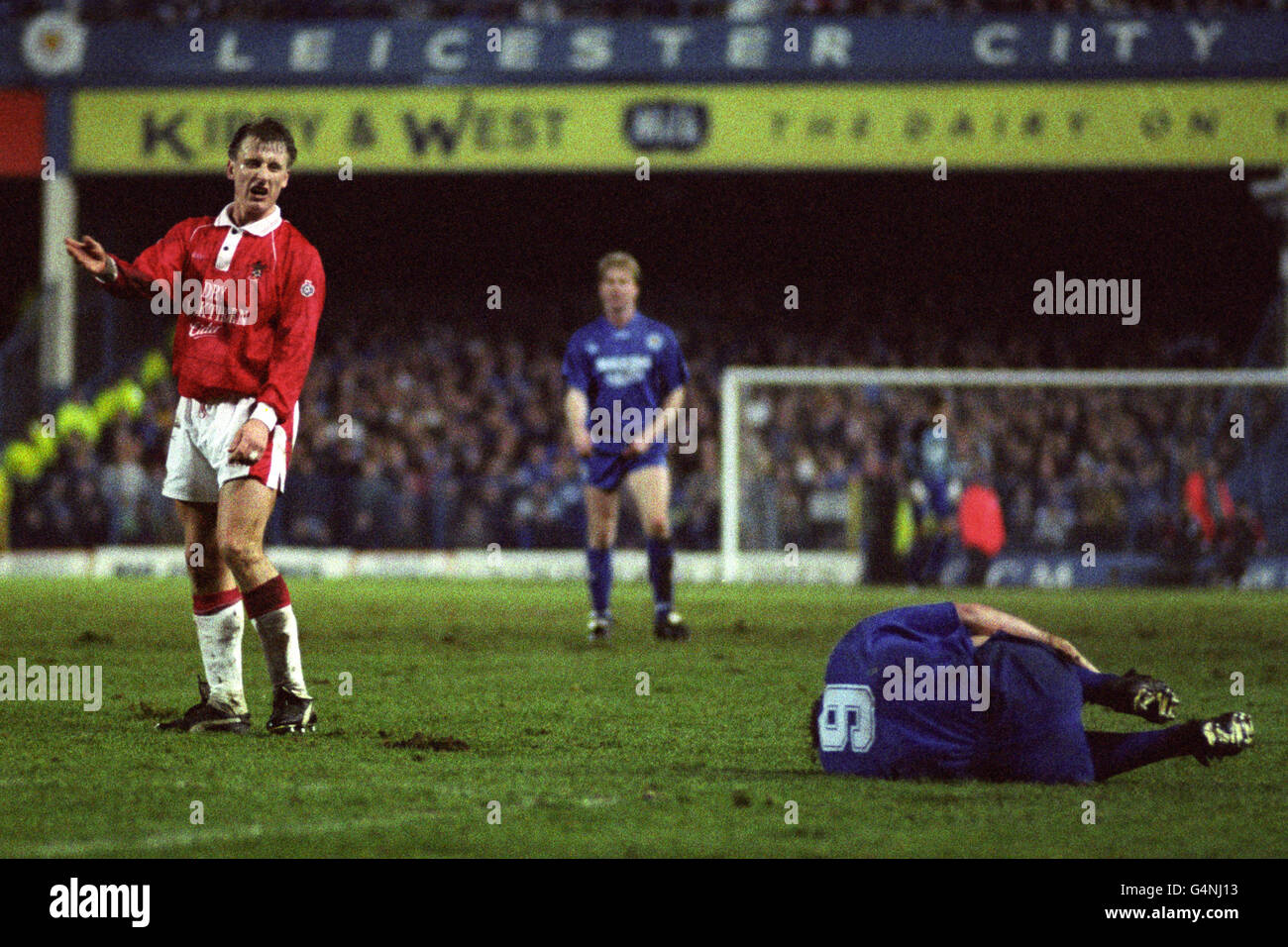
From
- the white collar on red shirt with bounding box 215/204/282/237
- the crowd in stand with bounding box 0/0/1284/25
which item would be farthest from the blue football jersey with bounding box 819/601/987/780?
the crowd in stand with bounding box 0/0/1284/25

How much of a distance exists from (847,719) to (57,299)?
22.1m

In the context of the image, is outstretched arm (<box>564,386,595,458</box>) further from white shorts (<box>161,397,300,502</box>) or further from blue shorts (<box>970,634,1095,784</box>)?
blue shorts (<box>970,634,1095,784</box>)

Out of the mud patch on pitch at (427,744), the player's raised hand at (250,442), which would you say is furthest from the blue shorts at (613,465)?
the player's raised hand at (250,442)

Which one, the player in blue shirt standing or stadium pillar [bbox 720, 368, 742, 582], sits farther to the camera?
stadium pillar [bbox 720, 368, 742, 582]

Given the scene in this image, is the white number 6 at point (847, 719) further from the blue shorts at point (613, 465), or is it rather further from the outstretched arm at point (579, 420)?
the blue shorts at point (613, 465)

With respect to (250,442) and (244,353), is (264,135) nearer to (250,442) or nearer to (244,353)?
(244,353)

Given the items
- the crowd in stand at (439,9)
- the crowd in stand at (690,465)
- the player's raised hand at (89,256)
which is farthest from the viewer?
the crowd in stand at (439,9)

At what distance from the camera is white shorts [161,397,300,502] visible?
258 inches

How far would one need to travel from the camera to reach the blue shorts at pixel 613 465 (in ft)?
38.9

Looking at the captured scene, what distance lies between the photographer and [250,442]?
6395 millimetres

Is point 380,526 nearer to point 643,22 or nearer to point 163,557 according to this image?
point 163,557

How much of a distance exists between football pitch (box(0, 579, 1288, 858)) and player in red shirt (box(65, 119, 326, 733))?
2.07ft

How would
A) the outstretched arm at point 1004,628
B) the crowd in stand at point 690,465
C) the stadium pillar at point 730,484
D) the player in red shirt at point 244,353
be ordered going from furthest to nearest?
the stadium pillar at point 730,484
the crowd in stand at point 690,465
the player in red shirt at point 244,353
the outstretched arm at point 1004,628
